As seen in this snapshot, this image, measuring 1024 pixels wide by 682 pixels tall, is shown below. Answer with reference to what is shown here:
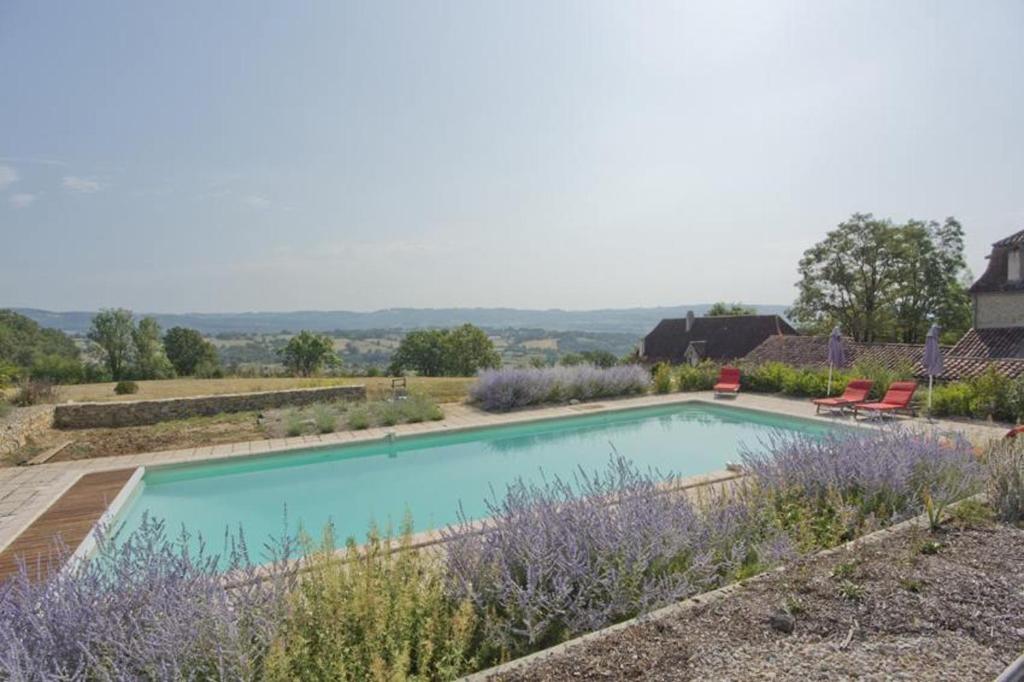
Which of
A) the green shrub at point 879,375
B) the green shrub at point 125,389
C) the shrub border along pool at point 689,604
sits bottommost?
the shrub border along pool at point 689,604

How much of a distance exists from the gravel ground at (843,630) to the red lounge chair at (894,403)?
755 centimetres

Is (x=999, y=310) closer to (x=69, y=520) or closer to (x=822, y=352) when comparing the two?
(x=822, y=352)

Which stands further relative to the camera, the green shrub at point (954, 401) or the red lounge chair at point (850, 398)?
the red lounge chair at point (850, 398)

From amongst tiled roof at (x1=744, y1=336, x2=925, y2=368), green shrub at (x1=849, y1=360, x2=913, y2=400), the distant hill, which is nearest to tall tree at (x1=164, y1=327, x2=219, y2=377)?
tiled roof at (x1=744, y1=336, x2=925, y2=368)

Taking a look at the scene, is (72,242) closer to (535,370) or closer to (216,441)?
(216,441)

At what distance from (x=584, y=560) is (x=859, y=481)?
259 cm

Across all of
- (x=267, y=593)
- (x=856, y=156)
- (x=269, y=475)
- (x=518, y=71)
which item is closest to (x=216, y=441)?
(x=269, y=475)

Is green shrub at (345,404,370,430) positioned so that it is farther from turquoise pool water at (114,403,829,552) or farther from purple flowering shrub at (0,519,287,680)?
purple flowering shrub at (0,519,287,680)

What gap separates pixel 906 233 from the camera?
28875 mm

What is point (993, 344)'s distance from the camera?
15.7m

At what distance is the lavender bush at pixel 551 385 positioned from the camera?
12.3m

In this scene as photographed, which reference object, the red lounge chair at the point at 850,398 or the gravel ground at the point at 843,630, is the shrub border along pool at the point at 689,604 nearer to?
the gravel ground at the point at 843,630

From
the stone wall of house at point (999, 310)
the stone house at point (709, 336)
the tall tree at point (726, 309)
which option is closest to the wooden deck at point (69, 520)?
the stone wall of house at point (999, 310)

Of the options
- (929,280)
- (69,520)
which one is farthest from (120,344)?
(929,280)
